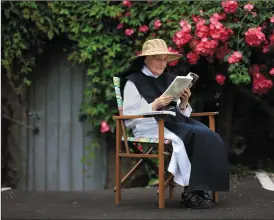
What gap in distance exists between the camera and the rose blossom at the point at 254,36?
19.4 ft

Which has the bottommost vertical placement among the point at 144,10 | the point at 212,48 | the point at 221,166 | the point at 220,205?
the point at 220,205

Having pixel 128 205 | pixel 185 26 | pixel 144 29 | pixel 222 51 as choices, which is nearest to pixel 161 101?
pixel 128 205

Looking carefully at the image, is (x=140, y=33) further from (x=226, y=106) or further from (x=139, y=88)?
(x=139, y=88)

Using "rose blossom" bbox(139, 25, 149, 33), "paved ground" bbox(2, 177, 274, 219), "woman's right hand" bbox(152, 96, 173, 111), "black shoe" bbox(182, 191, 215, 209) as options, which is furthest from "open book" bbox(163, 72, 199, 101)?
"rose blossom" bbox(139, 25, 149, 33)

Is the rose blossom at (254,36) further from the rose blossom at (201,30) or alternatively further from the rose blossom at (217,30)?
the rose blossom at (201,30)

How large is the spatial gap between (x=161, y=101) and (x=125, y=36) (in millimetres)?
2488

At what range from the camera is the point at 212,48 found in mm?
6055

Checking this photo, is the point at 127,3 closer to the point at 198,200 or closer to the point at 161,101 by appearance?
the point at 161,101

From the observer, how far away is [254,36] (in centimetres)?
594

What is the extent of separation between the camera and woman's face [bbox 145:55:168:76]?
4836 mm

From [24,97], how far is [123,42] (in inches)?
53.1

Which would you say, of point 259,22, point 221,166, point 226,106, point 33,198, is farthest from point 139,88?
point 226,106

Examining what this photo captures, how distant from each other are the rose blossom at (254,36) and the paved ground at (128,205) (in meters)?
1.34

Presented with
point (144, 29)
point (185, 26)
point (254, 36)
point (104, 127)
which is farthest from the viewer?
point (104, 127)
